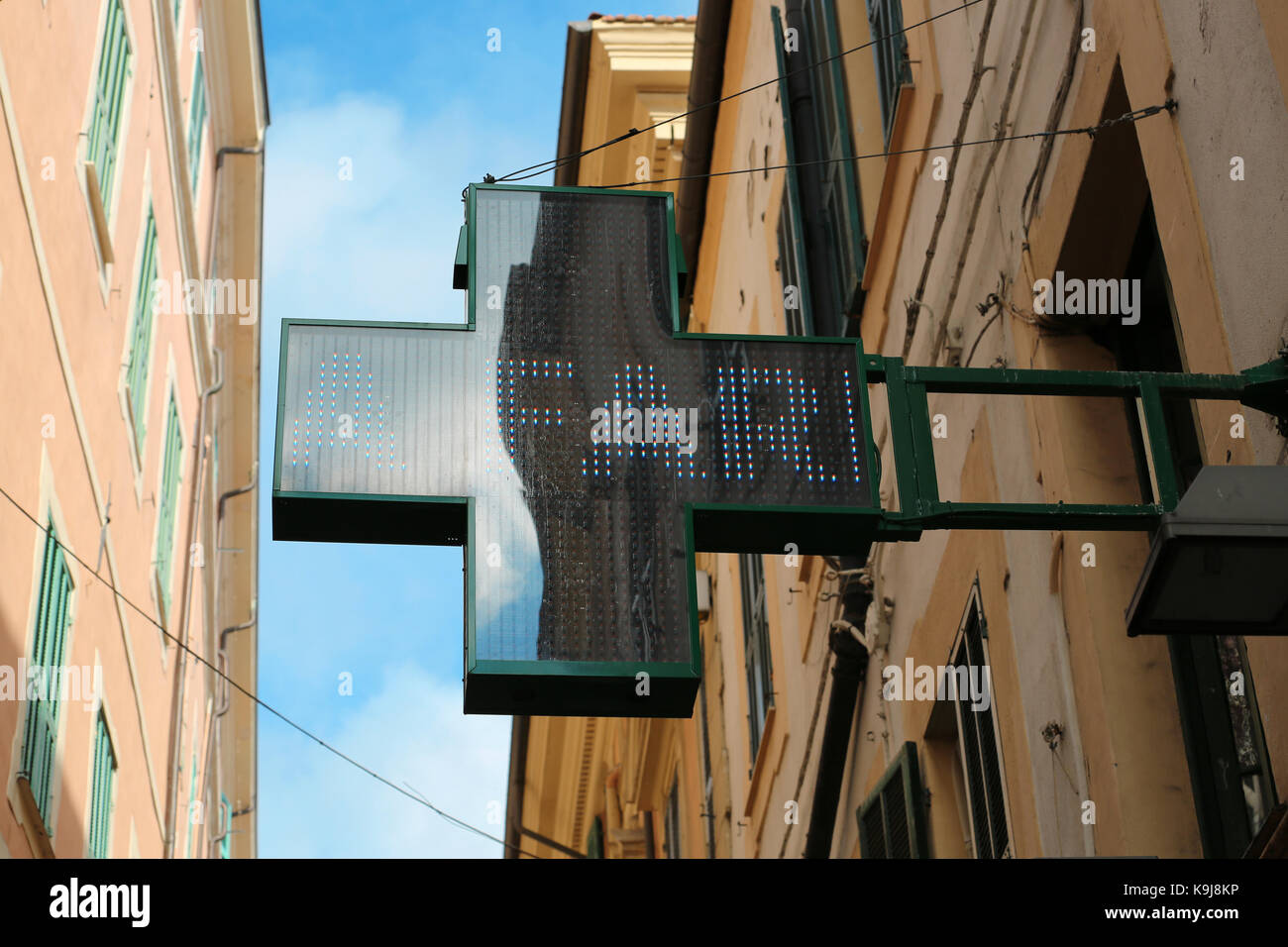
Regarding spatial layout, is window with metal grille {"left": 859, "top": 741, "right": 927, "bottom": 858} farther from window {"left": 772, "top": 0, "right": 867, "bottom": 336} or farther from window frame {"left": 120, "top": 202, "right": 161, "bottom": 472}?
window frame {"left": 120, "top": 202, "right": 161, "bottom": 472}

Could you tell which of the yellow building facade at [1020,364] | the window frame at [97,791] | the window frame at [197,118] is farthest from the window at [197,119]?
the yellow building facade at [1020,364]

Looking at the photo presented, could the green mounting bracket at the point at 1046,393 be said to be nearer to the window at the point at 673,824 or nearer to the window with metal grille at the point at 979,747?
the window with metal grille at the point at 979,747

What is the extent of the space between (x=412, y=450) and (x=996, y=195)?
3.63 metres

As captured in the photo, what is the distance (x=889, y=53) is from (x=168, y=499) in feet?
33.2

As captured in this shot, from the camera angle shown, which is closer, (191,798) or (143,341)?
(143,341)

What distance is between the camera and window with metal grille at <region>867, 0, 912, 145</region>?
340 inches

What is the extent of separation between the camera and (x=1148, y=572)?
3803 millimetres

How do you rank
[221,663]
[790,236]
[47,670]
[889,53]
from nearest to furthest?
1. [889,53]
2. [47,670]
3. [790,236]
4. [221,663]

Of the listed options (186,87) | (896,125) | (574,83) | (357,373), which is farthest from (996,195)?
(574,83)

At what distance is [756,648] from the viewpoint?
14.0 meters

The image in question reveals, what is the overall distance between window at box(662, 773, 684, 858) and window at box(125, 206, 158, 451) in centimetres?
747

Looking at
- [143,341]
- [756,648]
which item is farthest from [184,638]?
[756,648]

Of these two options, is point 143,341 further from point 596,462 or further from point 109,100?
point 596,462
